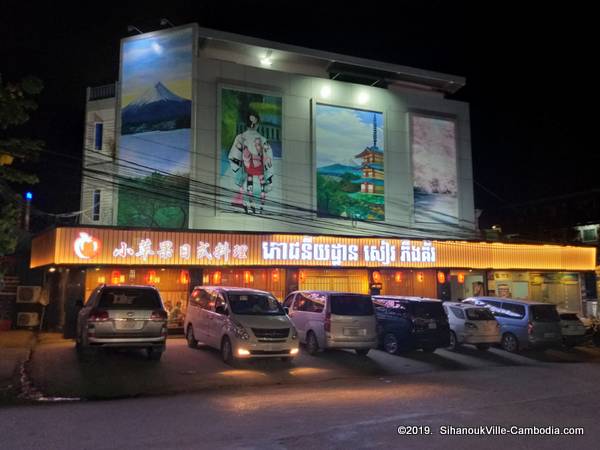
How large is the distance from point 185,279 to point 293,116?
11.4m

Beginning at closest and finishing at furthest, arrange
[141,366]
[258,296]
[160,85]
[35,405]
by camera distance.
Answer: [35,405]
[141,366]
[258,296]
[160,85]

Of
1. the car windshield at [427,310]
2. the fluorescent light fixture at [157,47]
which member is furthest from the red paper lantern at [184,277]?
Result: the fluorescent light fixture at [157,47]

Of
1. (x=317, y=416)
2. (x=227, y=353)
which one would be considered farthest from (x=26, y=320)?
(x=317, y=416)

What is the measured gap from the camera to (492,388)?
11742mm

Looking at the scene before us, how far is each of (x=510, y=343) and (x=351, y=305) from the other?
7162 mm

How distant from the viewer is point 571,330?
2102cm

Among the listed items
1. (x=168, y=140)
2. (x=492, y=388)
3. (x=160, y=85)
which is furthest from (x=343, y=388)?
(x=160, y=85)

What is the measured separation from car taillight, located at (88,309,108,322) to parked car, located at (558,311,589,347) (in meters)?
16.7

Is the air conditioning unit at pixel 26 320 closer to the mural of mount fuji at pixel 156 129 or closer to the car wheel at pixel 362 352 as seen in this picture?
the mural of mount fuji at pixel 156 129

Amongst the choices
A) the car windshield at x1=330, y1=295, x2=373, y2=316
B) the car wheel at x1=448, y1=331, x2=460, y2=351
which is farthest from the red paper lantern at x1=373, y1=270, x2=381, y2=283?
the car windshield at x1=330, y1=295, x2=373, y2=316

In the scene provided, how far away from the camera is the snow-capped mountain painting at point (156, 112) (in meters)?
27.5

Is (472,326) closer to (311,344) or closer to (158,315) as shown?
(311,344)

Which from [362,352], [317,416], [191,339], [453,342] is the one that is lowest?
[317,416]

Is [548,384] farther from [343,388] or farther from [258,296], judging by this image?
[258,296]
